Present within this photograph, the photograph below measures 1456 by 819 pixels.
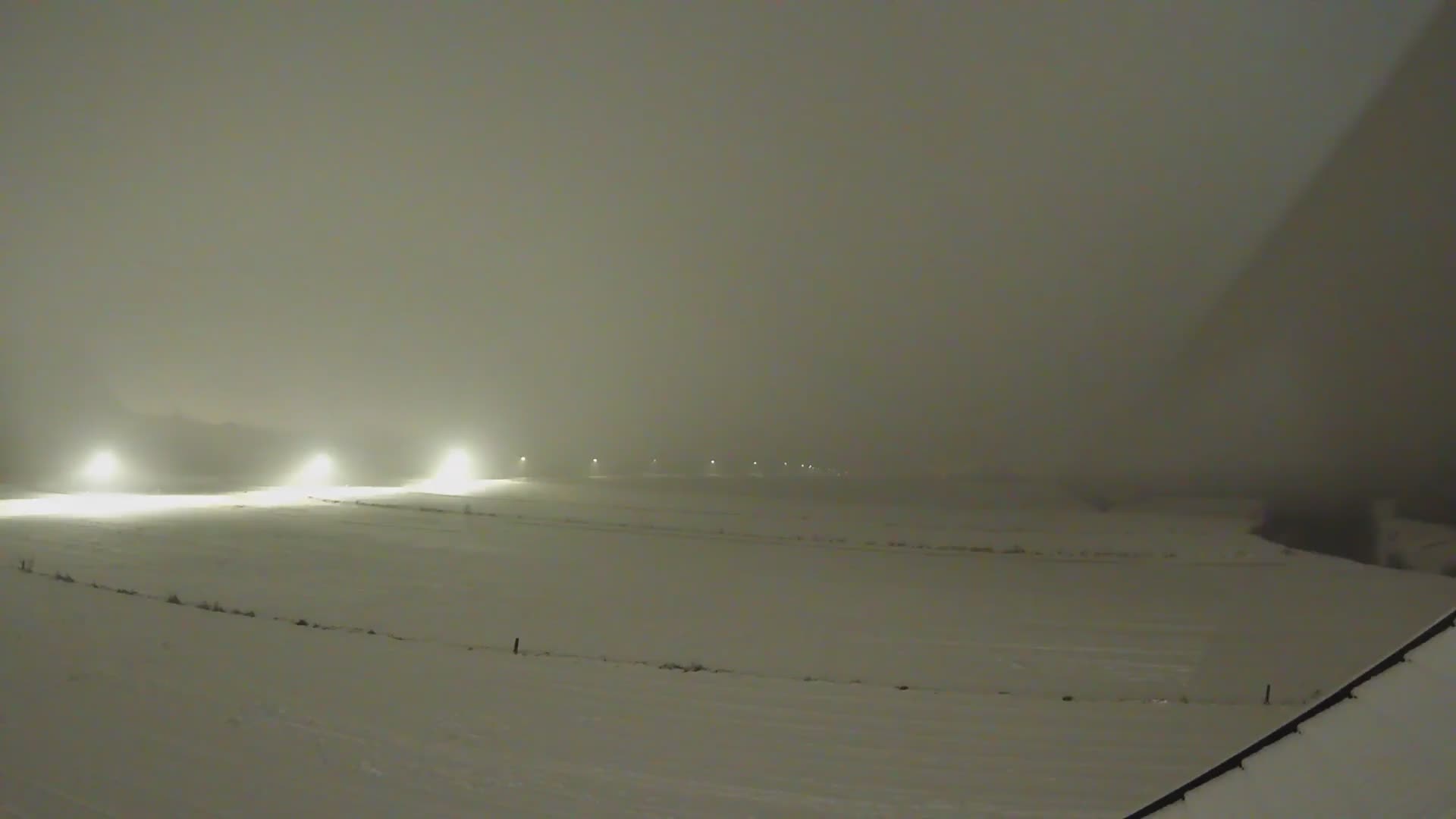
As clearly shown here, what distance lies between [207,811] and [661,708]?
304 centimetres

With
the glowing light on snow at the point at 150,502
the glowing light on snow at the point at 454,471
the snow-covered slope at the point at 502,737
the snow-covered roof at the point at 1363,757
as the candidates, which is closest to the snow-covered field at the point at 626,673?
the snow-covered slope at the point at 502,737

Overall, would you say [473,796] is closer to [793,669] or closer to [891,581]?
[793,669]

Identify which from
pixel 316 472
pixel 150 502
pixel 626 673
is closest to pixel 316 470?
pixel 316 472

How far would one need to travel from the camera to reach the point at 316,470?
119 feet

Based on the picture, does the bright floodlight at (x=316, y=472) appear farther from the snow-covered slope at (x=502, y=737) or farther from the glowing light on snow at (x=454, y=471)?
the snow-covered slope at (x=502, y=737)

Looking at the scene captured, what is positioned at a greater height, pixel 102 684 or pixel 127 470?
pixel 127 470

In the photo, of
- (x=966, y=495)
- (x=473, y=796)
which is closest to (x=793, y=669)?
(x=473, y=796)

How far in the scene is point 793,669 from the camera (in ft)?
23.2

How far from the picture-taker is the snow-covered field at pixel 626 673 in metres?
4.18

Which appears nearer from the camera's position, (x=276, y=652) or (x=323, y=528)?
(x=276, y=652)

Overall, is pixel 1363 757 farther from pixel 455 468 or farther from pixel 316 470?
pixel 455 468

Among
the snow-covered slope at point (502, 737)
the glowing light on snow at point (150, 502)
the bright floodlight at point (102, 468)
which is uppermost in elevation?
the bright floodlight at point (102, 468)

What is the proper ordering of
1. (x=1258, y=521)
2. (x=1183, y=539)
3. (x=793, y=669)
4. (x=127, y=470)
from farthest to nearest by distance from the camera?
(x=127, y=470)
(x=1258, y=521)
(x=1183, y=539)
(x=793, y=669)

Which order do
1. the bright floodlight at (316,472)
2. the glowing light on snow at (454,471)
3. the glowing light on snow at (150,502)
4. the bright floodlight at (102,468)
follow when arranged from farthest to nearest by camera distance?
the glowing light on snow at (454,471)
the bright floodlight at (316,472)
the bright floodlight at (102,468)
the glowing light on snow at (150,502)
